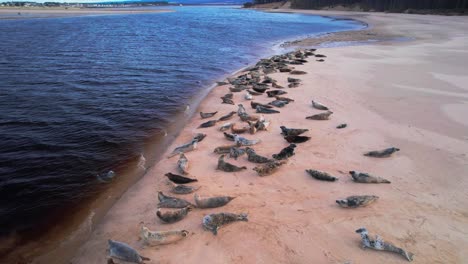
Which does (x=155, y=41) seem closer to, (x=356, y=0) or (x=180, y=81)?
(x=180, y=81)

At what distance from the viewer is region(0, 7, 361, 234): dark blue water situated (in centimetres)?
746

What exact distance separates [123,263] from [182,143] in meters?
4.87

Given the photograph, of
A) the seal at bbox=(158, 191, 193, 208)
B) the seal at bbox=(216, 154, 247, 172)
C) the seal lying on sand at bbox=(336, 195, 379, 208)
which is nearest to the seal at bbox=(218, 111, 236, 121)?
the seal at bbox=(216, 154, 247, 172)

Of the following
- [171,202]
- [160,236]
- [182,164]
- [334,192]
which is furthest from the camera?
[182,164]

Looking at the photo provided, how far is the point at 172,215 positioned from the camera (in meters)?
5.96

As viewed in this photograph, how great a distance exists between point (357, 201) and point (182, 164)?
4101mm

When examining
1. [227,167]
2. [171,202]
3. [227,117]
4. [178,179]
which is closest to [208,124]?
[227,117]

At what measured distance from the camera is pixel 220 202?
628 cm

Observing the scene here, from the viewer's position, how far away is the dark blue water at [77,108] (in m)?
Result: 7.46

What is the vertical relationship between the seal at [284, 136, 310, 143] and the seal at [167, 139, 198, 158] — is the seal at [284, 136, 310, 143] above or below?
above

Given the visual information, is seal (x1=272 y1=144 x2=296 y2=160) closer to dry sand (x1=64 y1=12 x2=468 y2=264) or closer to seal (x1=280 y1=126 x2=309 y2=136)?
dry sand (x1=64 y1=12 x2=468 y2=264)

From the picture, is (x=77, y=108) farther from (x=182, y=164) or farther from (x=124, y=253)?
(x=124, y=253)

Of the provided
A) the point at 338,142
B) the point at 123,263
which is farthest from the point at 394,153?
the point at 123,263

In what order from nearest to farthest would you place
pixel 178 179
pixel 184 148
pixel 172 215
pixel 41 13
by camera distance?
pixel 172 215, pixel 178 179, pixel 184 148, pixel 41 13
